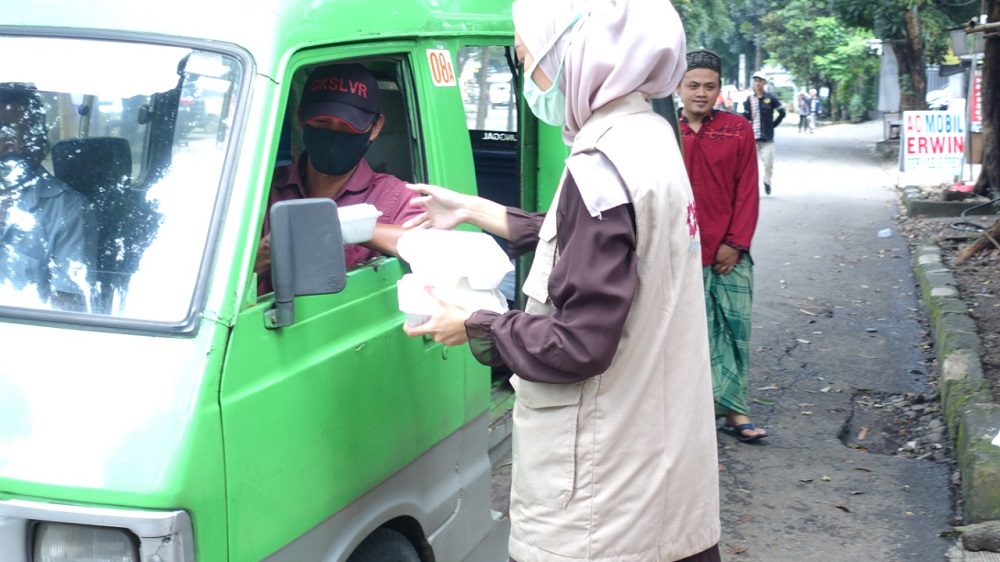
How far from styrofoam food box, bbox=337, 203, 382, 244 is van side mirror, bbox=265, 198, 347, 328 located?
0.17 meters

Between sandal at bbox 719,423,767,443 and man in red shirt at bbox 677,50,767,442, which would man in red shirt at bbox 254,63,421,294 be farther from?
sandal at bbox 719,423,767,443

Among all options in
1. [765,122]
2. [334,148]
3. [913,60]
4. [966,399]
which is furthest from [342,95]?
[913,60]

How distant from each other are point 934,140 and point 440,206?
1615 centimetres

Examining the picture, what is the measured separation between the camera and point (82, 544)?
195 cm

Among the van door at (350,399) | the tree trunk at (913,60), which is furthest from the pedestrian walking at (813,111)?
the van door at (350,399)

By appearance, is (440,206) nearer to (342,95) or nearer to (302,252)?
(342,95)

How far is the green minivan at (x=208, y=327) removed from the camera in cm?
195

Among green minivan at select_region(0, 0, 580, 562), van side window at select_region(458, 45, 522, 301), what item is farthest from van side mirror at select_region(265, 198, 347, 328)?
van side window at select_region(458, 45, 522, 301)

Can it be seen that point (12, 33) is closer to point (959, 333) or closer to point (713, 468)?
point (713, 468)

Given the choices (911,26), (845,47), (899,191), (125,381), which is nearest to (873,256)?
(899,191)

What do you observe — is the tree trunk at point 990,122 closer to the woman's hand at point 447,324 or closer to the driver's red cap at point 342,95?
the driver's red cap at point 342,95

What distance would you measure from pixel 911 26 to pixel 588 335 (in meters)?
25.6

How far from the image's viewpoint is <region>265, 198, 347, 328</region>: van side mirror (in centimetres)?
222

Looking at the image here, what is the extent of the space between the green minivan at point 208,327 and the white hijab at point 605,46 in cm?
57
